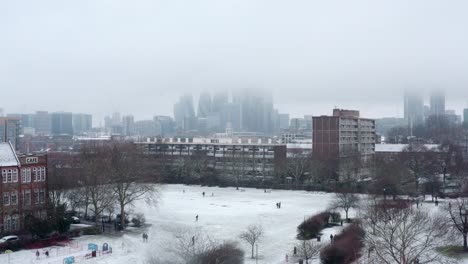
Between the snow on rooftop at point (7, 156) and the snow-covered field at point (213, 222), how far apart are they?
22.9ft

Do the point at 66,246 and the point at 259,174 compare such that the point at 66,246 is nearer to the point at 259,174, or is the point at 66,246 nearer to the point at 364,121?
the point at 259,174

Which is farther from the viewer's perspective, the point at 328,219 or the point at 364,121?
the point at 364,121

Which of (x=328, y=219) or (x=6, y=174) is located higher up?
(x=6, y=174)

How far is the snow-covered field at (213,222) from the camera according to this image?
1174 inches

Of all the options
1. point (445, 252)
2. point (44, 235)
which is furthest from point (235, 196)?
point (445, 252)

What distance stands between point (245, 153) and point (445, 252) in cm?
5468

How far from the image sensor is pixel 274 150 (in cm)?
8275

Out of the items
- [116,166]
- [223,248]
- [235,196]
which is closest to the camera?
[223,248]

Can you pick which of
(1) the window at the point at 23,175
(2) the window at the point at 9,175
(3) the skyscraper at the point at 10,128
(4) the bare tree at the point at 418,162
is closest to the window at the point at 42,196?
(1) the window at the point at 23,175

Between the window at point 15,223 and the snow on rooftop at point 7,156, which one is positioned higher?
the snow on rooftop at point 7,156

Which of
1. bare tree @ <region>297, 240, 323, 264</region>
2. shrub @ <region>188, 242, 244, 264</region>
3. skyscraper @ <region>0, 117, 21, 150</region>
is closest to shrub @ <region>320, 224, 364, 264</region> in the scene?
bare tree @ <region>297, 240, 323, 264</region>

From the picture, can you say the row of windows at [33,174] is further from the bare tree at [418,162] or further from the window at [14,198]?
the bare tree at [418,162]

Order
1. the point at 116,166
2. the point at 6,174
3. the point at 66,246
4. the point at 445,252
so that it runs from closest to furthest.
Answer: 1. the point at 445,252
2. the point at 66,246
3. the point at 6,174
4. the point at 116,166

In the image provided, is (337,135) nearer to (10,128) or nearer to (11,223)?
(11,223)
